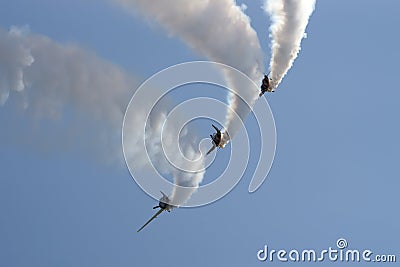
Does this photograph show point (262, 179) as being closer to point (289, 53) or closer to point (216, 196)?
point (216, 196)

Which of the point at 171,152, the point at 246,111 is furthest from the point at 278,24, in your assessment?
the point at 171,152

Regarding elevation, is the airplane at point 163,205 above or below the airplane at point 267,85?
below

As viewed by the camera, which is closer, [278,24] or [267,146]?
[278,24]

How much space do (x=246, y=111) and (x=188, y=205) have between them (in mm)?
8756

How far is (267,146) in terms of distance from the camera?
6444 cm

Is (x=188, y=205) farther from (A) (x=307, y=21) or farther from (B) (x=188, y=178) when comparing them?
(A) (x=307, y=21)

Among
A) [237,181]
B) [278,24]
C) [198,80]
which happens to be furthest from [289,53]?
[237,181]

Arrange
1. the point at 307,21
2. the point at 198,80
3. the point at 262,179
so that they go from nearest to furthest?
the point at 307,21
the point at 198,80
the point at 262,179

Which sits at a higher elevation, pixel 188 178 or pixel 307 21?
pixel 307 21

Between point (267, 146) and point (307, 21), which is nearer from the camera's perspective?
point (307, 21)

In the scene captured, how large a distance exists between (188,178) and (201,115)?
4.73 m

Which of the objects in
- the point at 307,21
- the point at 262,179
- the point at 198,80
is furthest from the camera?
the point at 262,179

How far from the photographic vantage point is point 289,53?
59.1 m

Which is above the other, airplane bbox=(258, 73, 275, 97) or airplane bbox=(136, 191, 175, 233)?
airplane bbox=(258, 73, 275, 97)
